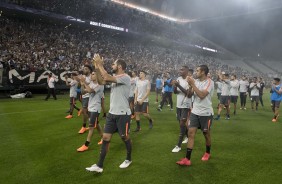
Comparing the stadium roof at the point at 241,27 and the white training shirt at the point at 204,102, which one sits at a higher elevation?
the stadium roof at the point at 241,27

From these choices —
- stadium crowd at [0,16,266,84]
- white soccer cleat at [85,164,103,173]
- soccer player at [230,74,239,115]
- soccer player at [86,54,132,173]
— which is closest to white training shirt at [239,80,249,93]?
soccer player at [230,74,239,115]

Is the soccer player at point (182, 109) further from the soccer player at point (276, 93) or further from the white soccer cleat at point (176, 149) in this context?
the soccer player at point (276, 93)

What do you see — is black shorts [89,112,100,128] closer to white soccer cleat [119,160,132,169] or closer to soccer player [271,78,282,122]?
white soccer cleat [119,160,132,169]

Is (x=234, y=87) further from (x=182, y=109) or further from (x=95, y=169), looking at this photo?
(x=95, y=169)

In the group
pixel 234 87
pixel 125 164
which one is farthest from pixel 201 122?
pixel 234 87

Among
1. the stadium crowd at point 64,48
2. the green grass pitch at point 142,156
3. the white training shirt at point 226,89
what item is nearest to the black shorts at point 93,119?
the green grass pitch at point 142,156

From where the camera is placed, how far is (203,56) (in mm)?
56594

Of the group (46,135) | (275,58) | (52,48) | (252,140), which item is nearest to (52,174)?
(46,135)

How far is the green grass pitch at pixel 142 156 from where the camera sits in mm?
5473

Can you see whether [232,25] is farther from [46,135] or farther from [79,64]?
[46,135]

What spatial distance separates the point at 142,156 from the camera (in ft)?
22.6

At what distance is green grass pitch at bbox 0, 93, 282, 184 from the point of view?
5473 mm

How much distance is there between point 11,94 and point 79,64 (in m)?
8.87

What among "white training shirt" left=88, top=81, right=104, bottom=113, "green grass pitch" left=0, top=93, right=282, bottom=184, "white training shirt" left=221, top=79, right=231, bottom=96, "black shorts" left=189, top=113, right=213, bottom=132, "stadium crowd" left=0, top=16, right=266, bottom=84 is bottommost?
"green grass pitch" left=0, top=93, right=282, bottom=184
